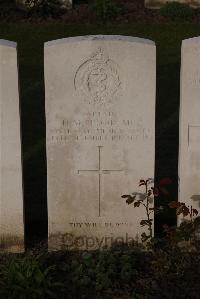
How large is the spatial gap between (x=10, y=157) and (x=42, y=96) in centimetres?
472

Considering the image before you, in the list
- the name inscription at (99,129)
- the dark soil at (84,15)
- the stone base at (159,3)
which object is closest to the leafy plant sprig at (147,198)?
the name inscription at (99,129)

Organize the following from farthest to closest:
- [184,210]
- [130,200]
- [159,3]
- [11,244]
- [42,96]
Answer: [159,3] → [42,96] → [11,244] → [130,200] → [184,210]

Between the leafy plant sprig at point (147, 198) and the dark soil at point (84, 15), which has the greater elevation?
the dark soil at point (84, 15)

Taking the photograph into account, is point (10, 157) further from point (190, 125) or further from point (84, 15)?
point (84, 15)

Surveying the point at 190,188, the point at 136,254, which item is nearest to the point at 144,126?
the point at 190,188

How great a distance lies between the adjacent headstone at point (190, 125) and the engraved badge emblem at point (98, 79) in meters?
0.69

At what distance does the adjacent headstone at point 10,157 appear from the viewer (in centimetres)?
592

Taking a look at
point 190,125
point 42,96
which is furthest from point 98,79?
point 42,96

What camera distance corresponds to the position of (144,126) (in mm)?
6148

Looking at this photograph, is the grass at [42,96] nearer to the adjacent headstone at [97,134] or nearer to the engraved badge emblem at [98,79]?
the adjacent headstone at [97,134]

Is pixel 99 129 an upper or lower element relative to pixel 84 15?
lower

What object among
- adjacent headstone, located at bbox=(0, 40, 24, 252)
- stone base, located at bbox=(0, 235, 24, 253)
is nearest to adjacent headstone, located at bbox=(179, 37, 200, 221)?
adjacent headstone, located at bbox=(0, 40, 24, 252)

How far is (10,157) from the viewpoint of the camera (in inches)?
245

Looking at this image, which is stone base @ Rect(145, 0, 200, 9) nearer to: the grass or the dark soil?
the dark soil
